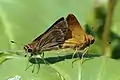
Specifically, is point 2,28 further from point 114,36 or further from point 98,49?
point 114,36

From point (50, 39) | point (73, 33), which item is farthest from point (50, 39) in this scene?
point (73, 33)

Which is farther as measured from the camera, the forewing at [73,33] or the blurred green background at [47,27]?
the forewing at [73,33]

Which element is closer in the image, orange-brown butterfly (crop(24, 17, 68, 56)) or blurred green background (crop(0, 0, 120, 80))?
blurred green background (crop(0, 0, 120, 80))

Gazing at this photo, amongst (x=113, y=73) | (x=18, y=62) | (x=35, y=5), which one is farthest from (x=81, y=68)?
(x=35, y=5)

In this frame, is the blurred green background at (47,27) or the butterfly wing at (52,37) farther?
the butterfly wing at (52,37)
